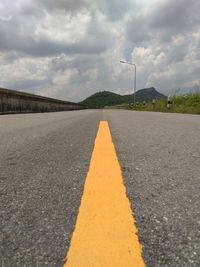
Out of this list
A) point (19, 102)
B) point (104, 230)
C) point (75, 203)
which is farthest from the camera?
point (19, 102)

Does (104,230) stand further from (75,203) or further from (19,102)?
(19,102)

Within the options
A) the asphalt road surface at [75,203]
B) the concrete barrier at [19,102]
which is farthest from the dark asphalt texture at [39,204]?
the concrete barrier at [19,102]

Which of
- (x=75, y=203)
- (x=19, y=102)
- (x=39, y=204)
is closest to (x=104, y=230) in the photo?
Result: (x=75, y=203)

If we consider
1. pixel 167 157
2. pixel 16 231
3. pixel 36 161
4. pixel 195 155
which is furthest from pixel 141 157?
pixel 16 231

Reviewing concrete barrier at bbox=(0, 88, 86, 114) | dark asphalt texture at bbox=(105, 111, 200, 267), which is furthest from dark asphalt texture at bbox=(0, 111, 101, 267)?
concrete barrier at bbox=(0, 88, 86, 114)

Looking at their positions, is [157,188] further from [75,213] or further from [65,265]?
[65,265]

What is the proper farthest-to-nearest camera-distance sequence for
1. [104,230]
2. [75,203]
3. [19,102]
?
[19,102], [75,203], [104,230]

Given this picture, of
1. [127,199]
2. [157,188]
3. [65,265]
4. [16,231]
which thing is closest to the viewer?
[65,265]

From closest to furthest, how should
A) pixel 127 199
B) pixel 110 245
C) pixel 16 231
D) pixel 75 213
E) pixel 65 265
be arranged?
1. pixel 65 265
2. pixel 110 245
3. pixel 16 231
4. pixel 75 213
5. pixel 127 199

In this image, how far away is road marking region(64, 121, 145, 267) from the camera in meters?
1.37

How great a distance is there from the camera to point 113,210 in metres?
1.92

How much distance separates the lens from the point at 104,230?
1.65 metres

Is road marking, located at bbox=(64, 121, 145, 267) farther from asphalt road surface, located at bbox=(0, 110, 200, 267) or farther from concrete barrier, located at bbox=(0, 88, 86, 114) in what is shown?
concrete barrier, located at bbox=(0, 88, 86, 114)

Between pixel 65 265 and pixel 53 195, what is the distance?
0.94 meters
